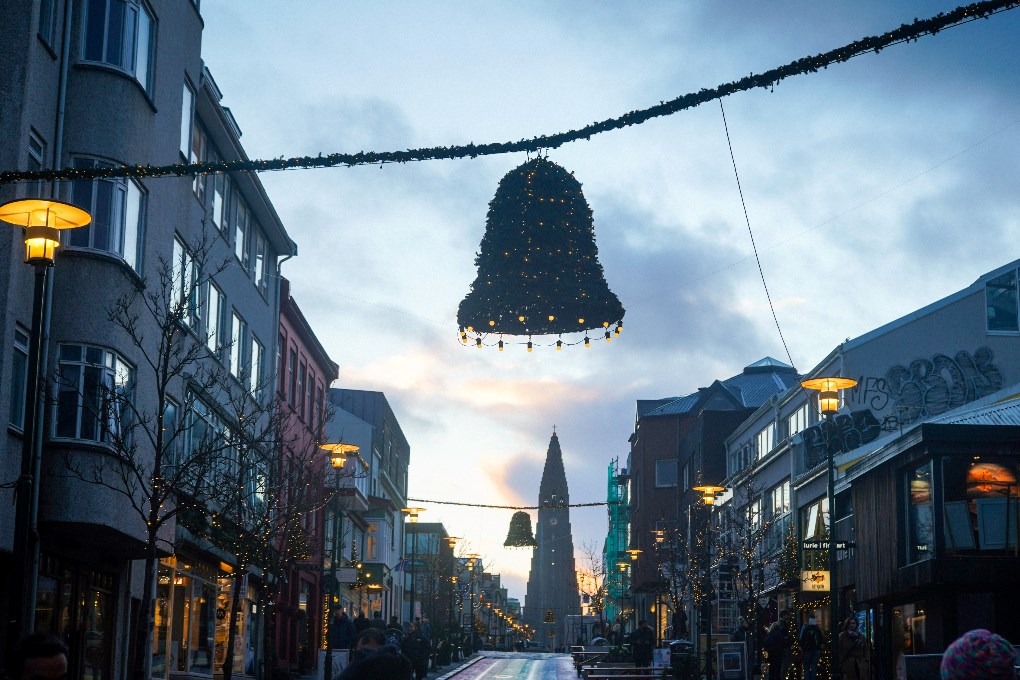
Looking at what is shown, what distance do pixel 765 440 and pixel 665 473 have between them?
30.8 metres

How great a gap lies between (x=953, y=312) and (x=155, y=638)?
27.0 meters

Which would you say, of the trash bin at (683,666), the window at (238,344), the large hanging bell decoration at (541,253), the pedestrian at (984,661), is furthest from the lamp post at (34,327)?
the trash bin at (683,666)

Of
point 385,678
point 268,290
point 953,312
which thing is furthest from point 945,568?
point 385,678

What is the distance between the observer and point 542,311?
1152cm

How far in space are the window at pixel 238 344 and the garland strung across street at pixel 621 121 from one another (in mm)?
24740

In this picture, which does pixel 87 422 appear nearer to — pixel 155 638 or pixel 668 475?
pixel 155 638

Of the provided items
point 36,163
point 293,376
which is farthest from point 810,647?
point 293,376

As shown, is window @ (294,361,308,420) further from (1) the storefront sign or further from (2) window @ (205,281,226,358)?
→ (1) the storefront sign

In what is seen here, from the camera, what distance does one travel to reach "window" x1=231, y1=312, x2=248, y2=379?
122 feet

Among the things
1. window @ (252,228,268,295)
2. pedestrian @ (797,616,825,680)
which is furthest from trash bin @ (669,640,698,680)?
window @ (252,228,268,295)

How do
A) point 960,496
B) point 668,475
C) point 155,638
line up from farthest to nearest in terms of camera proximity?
1. point 668,475
2. point 960,496
3. point 155,638

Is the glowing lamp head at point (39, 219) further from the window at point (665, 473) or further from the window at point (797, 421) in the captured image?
the window at point (665, 473)

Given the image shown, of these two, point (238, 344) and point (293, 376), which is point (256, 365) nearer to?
point (238, 344)

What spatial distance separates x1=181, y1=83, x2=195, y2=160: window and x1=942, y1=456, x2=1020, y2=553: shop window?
1814cm
